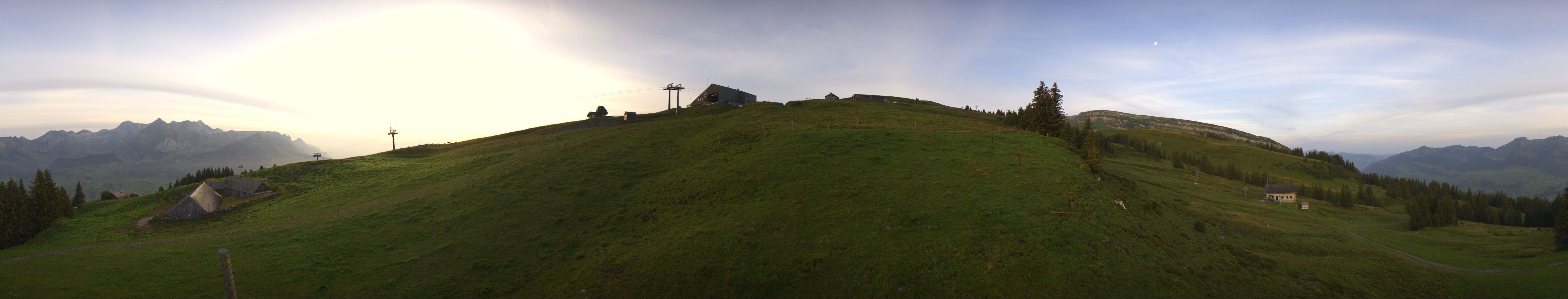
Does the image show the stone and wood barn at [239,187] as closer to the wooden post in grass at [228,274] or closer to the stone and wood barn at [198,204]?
the stone and wood barn at [198,204]

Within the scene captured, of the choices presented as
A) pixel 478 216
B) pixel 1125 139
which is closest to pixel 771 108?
pixel 478 216

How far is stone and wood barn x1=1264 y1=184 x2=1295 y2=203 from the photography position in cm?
8434

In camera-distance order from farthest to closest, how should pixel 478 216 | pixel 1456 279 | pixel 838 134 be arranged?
pixel 838 134 < pixel 478 216 < pixel 1456 279

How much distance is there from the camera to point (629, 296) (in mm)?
20031

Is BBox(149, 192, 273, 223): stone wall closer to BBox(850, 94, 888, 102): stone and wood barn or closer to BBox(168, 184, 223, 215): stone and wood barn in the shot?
BBox(168, 184, 223, 215): stone and wood barn

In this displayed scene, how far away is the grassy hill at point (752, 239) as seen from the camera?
2006cm

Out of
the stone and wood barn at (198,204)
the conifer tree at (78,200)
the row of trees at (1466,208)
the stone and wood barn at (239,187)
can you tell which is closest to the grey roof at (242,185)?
the stone and wood barn at (239,187)

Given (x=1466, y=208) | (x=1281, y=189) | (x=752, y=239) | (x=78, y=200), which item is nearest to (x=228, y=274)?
(x=752, y=239)


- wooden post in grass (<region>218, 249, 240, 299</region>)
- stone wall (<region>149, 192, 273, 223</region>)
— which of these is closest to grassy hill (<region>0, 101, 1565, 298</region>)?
stone wall (<region>149, 192, 273, 223</region>)

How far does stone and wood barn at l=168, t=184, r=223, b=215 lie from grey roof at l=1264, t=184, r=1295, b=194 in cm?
14151

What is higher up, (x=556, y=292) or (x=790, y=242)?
(x=790, y=242)

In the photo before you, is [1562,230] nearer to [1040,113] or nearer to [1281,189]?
[1040,113]

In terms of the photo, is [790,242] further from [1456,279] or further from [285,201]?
[285,201]

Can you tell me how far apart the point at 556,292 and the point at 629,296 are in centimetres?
428
